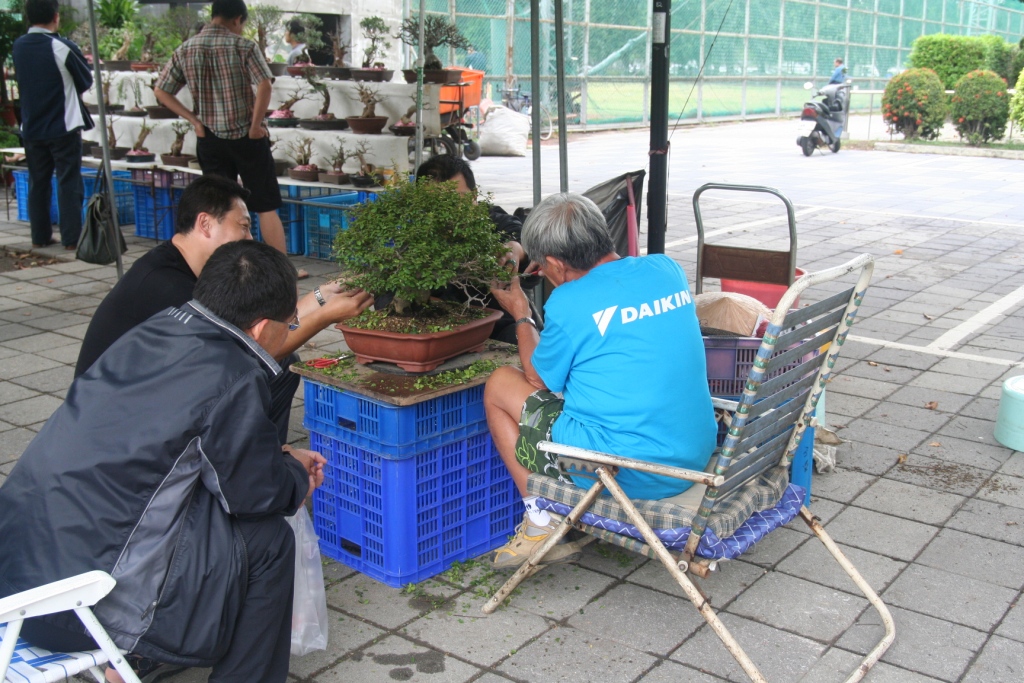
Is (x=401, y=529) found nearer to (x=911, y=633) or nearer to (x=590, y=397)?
(x=590, y=397)

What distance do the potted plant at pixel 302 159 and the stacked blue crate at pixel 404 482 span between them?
507 centimetres

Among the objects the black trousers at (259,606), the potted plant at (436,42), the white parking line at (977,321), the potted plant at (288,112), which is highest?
the potted plant at (436,42)

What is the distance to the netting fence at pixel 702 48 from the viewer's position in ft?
60.7

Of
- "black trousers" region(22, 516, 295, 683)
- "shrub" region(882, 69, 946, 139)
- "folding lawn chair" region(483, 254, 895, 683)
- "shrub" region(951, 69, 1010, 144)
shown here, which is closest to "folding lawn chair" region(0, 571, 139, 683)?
"black trousers" region(22, 516, 295, 683)

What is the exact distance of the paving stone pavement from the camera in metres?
2.61

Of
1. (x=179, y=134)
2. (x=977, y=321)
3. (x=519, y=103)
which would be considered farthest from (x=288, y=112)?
(x=519, y=103)

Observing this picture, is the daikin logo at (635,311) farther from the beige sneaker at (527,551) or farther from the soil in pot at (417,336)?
the beige sneaker at (527,551)

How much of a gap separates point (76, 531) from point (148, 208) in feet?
23.6

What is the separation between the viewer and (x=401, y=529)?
9.48 feet

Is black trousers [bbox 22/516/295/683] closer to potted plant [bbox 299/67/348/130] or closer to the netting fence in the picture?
potted plant [bbox 299/67/348/130]

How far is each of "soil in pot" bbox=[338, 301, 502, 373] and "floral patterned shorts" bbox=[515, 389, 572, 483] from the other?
12.1 inches

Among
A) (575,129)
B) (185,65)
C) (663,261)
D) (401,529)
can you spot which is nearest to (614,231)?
(663,261)

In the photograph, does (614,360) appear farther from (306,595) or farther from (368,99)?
(368,99)

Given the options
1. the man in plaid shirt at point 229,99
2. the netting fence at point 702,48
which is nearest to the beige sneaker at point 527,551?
the man in plaid shirt at point 229,99
